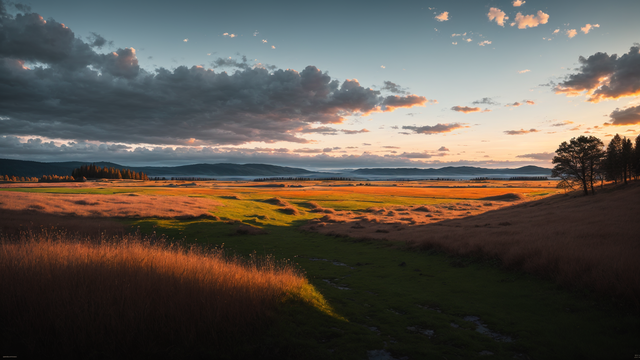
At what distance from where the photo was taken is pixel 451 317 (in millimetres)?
9945

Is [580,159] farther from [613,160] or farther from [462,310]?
[462,310]

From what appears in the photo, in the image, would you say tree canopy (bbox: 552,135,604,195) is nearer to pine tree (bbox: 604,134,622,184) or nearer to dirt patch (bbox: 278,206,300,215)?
pine tree (bbox: 604,134,622,184)

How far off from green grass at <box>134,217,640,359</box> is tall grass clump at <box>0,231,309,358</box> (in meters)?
1.16

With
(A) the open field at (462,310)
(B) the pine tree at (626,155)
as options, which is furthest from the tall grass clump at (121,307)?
(B) the pine tree at (626,155)

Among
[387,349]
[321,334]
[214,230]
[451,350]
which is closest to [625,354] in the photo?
[451,350]

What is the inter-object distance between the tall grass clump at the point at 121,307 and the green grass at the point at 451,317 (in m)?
1.16

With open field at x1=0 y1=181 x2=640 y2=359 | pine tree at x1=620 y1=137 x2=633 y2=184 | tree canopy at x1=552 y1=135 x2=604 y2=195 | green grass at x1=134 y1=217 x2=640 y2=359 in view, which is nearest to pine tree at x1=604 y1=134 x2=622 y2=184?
pine tree at x1=620 y1=137 x2=633 y2=184

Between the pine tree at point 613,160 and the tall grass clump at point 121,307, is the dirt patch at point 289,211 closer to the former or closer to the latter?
the tall grass clump at point 121,307

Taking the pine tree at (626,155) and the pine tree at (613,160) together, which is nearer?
the pine tree at (626,155)

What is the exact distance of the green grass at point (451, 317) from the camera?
7.19m

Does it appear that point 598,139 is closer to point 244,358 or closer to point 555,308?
point 555,308

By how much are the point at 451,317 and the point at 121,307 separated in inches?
392

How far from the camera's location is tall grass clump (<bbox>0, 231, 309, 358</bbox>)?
571 centimetres

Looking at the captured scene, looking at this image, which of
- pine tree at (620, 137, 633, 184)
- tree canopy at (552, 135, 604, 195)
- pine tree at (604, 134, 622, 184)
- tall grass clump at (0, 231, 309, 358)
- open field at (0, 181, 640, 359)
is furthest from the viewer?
pine tree at (604, 134, 622, 184)
